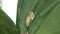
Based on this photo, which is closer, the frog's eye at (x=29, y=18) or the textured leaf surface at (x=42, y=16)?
the textured leaf surface at (x=42, y=16)

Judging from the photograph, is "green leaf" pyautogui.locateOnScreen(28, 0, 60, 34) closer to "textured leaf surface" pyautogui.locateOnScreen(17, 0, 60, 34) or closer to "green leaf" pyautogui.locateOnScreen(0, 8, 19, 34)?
"textured leaf surface" pyautogui.locateOnScreen(17, 0, 60, 34)

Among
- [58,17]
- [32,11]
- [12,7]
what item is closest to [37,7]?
[32,11]

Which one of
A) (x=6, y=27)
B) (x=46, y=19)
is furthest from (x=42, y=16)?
(x=6, y=27)

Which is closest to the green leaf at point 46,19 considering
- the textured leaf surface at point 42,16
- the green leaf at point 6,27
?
the textured leaf surface at point 42,16

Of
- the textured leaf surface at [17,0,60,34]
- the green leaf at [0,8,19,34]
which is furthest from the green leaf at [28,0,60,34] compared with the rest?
the green leaf at [0,8,19,34]

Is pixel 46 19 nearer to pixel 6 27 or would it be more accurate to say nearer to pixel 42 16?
pixel 42 16

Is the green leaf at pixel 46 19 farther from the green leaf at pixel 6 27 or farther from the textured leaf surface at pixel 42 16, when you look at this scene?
the green leaf at pixel 6 27

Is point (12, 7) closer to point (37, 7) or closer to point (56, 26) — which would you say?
point (37, 7)

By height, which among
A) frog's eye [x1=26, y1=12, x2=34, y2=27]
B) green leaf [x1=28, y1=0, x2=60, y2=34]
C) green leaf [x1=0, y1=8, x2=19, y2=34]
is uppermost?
green leaf [x1=28, y1=0, x2=60, y2=34]

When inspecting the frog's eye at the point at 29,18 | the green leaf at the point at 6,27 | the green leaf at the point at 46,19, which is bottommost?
the green leaf at the point at 6,27
